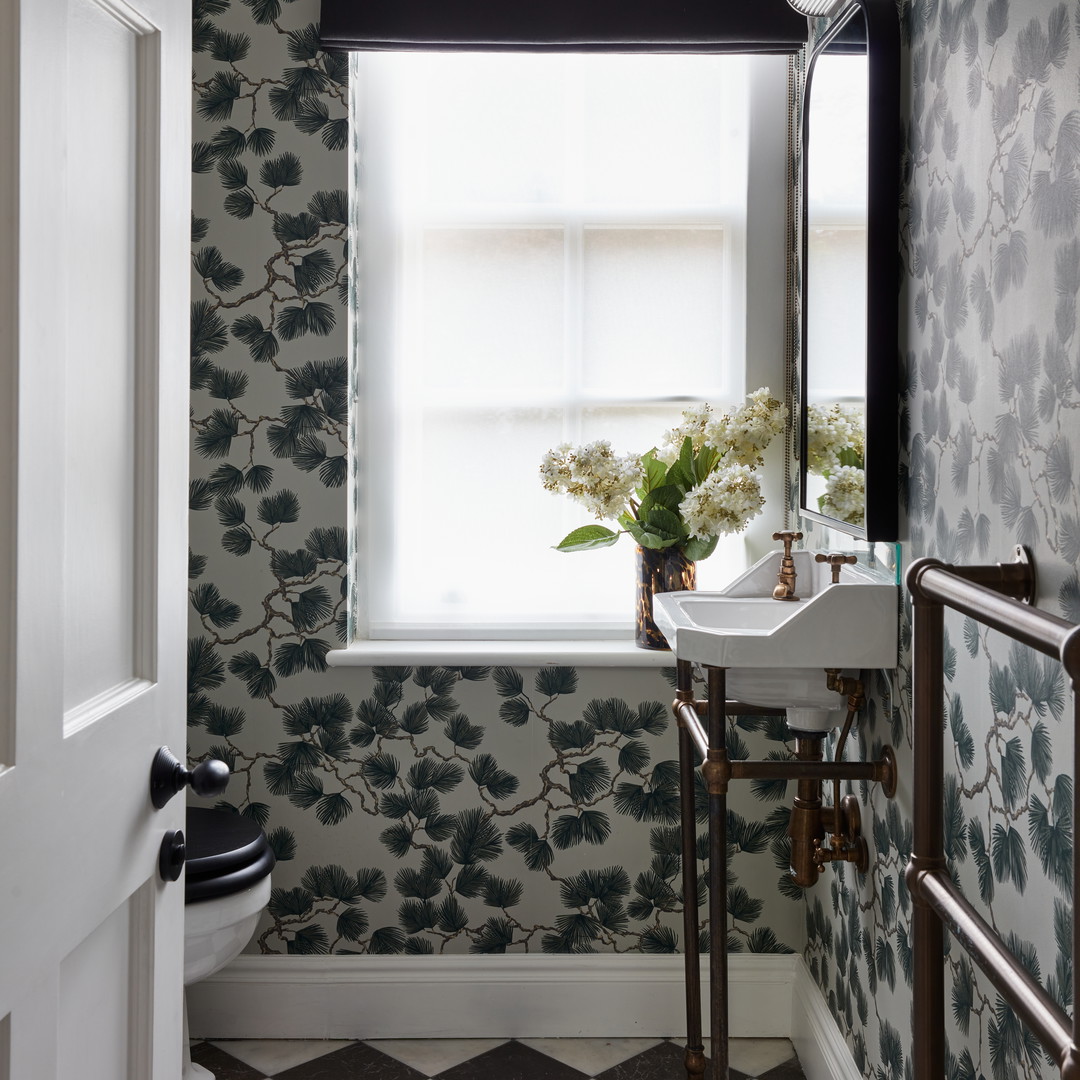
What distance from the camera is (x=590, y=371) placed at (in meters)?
2.46

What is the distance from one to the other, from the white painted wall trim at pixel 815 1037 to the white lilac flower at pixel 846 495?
0.98 metres

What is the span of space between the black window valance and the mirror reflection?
0.25m

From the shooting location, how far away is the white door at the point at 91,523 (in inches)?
34.0

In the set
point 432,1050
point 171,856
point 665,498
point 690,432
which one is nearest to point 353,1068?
point 432,1050

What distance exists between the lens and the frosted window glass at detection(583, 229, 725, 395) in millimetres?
2445

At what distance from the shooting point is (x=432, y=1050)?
226 cm

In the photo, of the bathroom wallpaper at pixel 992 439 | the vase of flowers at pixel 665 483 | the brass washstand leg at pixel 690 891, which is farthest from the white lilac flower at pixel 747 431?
the bathroom wallpaper at pixel 992 439

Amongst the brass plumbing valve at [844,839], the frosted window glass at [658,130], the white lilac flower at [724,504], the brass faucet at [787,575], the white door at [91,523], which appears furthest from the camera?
the frosted window glass at [658,130]

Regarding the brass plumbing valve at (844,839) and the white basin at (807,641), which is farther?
the brass plumbing valve at (844,839)

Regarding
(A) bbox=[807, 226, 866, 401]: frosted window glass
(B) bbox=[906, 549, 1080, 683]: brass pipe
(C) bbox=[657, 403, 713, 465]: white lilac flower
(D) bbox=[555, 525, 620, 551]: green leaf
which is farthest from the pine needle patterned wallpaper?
(B) bbox=[906, 549, 1080, 683]: brass pipe

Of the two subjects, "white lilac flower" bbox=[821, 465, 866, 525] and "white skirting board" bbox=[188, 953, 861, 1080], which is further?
"white skirting board" bbox=[188, 953, 861, 1080]

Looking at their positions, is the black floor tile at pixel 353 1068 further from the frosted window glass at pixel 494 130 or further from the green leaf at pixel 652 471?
the frosted window glass at pixel 494 130

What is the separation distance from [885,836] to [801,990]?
0.74 meters

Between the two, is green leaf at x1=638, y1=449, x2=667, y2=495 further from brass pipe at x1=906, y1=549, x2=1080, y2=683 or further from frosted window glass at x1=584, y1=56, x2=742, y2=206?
brass pipe at x1=906, y1=549, x2=1080, y2=683
